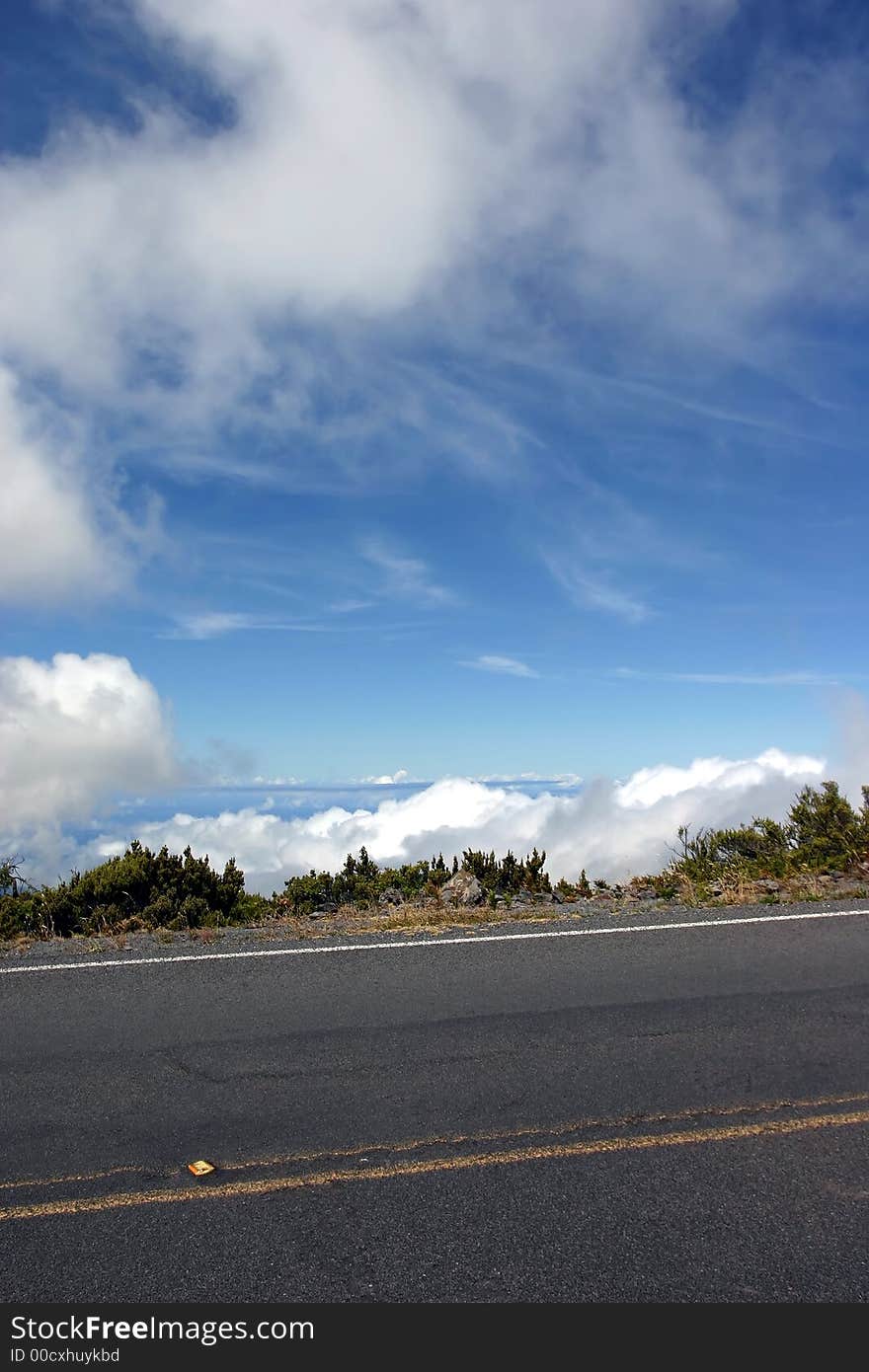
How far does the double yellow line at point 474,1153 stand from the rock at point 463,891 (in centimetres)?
742

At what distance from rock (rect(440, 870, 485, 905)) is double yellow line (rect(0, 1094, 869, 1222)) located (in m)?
7.42

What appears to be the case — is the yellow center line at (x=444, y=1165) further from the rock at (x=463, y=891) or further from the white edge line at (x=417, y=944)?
the rock at (x=463, y=891)

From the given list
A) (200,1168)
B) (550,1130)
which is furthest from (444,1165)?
(200,1168)

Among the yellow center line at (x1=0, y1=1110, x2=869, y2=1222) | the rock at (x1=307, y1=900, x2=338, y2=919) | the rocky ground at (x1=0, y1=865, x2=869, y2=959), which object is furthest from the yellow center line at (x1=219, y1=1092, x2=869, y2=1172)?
the rock at (x1=307, y1=900, x2=338, y2=919)

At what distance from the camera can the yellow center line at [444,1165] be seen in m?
4.14

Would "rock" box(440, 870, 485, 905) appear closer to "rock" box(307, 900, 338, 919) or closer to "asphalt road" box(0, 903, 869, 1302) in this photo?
"rock" box(307, 900, 338, 919)

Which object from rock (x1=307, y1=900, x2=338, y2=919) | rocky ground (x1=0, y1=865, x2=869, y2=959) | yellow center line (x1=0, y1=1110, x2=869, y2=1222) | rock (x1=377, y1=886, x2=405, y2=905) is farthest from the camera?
rock (x1=377, y1=886, x2=405, y2=905)

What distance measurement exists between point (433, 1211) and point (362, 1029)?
2626 millimetres

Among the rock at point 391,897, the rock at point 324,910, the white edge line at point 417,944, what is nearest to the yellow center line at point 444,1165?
the white edge line at point 417,944

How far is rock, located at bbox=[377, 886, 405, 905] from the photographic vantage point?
509 inches

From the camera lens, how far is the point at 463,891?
12547 millimetres

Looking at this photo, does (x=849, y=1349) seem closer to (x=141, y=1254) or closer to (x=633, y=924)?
(x=141, y=1254)

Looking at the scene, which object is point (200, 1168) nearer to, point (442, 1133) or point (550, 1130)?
point (442, 1133)

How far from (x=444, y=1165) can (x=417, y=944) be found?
196 inches
